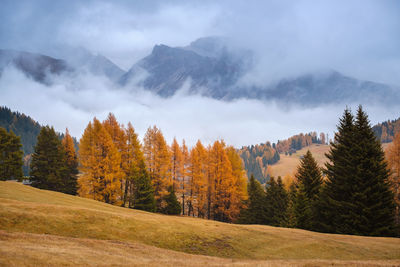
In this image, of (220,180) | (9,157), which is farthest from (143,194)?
(9,157)

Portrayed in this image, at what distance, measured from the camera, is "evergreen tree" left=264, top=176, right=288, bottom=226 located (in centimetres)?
4794

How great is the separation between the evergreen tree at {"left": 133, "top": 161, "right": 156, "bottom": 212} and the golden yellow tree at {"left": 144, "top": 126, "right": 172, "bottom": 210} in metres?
3.92

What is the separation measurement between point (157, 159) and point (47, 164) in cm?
2077

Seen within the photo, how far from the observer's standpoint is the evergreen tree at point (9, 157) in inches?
1897

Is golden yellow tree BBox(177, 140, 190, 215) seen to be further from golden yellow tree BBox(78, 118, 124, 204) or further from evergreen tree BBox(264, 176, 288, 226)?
evergreen tree BBox(264, 176, 288, 226)

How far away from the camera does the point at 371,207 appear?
1100 inches

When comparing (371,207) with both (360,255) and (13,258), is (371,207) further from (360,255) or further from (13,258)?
(13,258)

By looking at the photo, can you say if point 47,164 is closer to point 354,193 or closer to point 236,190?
point 236,190

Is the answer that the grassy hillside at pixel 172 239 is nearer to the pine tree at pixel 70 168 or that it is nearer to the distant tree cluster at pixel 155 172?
the distant tree cluster at pixel 155 172

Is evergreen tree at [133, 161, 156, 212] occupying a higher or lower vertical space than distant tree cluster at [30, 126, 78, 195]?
lower

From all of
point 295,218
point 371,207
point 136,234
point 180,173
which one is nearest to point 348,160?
point 371,207

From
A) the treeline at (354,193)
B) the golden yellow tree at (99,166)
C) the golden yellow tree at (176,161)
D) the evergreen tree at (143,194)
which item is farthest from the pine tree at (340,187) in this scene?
the golden yellow tree at (99,166)

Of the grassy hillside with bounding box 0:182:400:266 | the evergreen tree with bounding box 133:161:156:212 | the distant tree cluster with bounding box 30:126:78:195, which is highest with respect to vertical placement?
the distant tree cluster with bounding box 30:126:78:195

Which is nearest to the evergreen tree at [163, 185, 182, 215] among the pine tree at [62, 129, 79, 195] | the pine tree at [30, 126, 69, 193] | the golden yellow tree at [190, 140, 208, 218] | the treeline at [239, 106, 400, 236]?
the golden yellow tree at [190, 140, 208, 218]
